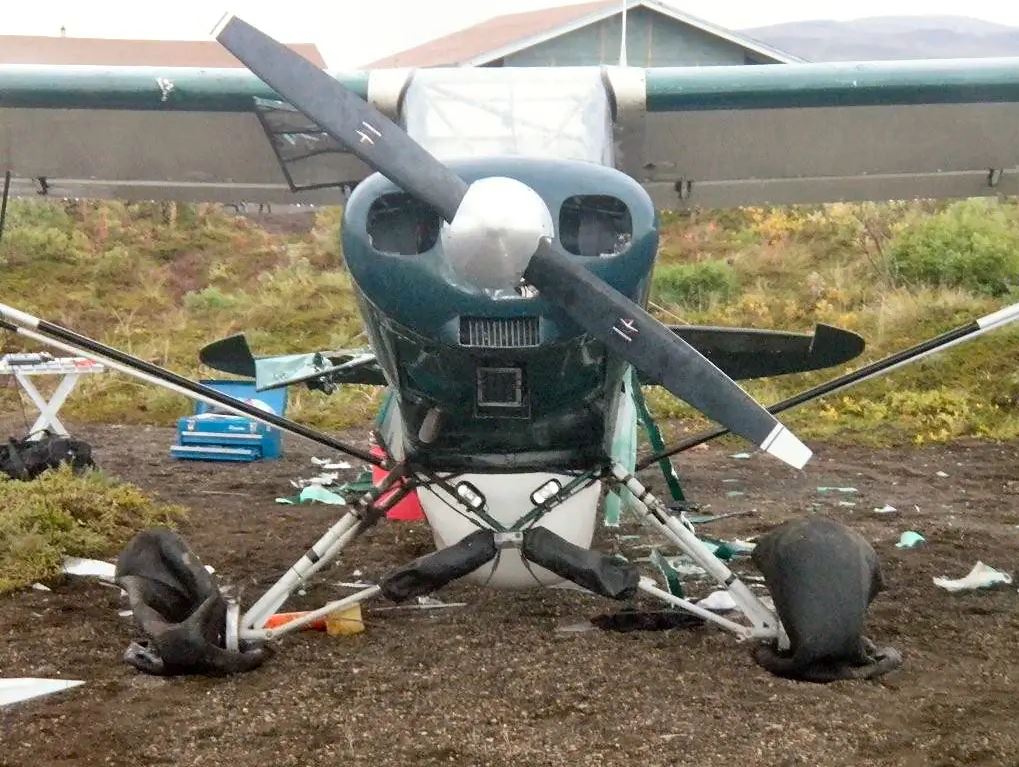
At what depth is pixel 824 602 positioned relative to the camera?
381cm

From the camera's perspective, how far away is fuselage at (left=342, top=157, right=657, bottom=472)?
136 inches

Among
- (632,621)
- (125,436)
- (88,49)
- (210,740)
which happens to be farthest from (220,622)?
(88,49)

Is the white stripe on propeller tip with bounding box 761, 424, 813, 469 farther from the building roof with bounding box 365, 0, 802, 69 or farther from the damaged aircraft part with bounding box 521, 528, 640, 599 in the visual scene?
the building roof with bounding box 365, 0, 802, 69

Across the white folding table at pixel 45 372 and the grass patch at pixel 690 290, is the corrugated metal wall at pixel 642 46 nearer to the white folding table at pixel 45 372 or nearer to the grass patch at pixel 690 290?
the grass patch at pixel 690 290

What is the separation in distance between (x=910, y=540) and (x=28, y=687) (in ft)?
15.4

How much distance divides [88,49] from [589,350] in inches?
1805

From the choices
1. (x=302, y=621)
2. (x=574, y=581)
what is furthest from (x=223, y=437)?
A: (x=574, y=581)

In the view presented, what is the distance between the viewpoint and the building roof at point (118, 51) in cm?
4081

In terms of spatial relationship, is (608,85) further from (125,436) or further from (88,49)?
(88,49)

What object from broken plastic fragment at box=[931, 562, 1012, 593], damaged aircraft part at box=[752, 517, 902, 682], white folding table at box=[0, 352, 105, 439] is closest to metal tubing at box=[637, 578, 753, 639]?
damaged aircraft part at box=[752, 517, 902, 682]

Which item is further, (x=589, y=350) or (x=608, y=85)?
(x=608, y=85)

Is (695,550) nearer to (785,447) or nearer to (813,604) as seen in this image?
(813,604)

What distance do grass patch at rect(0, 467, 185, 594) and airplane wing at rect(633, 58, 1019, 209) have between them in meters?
3.46

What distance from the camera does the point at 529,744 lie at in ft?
10.8
